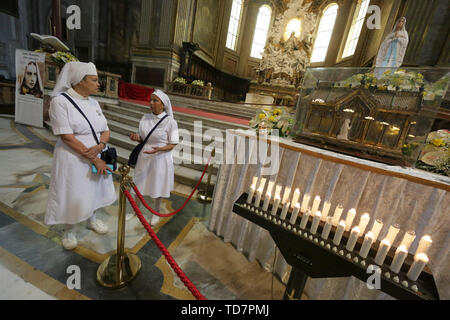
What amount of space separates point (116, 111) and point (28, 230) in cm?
591

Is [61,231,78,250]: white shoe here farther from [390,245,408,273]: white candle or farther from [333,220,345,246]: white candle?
[390,245,408,273]: white candle

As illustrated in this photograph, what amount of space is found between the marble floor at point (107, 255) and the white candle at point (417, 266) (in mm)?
1352

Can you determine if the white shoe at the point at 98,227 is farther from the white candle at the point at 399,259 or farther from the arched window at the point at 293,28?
the arched window at the point at 293,28

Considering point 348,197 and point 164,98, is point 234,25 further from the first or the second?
point 348,197

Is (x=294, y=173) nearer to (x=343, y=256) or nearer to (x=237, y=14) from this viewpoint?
(x=343, y=256)

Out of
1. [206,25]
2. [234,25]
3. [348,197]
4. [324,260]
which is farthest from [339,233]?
[234,25]

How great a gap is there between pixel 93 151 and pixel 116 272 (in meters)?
1.23

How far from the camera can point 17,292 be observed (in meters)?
1.61

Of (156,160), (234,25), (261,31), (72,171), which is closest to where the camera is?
(72,171)

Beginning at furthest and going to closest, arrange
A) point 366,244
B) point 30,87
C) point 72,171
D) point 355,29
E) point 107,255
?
point 355,29
point 30,87
point 107,255
point 72,171
point 366,244

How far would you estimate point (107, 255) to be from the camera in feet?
6.91

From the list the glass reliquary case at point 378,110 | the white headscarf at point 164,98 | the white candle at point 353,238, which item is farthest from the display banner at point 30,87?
the white candle at point 353,238

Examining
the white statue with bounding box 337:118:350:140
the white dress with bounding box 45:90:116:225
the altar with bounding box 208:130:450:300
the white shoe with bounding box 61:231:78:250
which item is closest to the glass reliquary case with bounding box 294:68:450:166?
the white statue with bounding box 337:118:350:140

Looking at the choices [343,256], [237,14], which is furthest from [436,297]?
[237,14]
